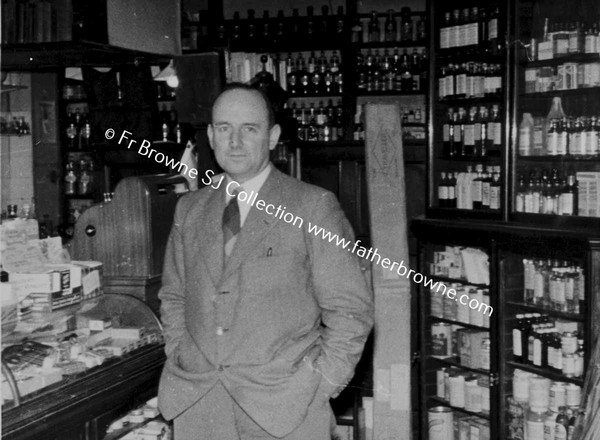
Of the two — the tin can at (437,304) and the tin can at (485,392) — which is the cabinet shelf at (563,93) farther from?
the tin can at (485,392)

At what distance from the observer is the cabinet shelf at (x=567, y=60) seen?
396cm

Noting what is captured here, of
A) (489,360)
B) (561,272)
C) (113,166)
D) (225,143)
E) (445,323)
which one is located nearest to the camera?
(225,143)

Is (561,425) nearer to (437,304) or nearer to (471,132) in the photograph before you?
(437,304)

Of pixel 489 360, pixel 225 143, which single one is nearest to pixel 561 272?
pixel 489 360

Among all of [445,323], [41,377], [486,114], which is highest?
[486,114]

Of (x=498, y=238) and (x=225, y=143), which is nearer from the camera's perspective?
(x=225, y=143)

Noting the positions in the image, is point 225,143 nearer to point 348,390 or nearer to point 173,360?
point 173,360

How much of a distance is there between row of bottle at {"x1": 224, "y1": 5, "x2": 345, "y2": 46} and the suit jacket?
526 cm

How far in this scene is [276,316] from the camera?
2230mm

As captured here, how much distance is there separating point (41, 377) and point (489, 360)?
2.90 m

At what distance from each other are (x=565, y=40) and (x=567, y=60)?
4.5 inches

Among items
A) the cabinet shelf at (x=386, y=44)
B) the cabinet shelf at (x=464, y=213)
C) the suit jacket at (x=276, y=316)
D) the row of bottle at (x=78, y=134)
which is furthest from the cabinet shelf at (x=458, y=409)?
the row of bottle at (x=78, y=134)

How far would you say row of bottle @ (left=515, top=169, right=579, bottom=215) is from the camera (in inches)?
158

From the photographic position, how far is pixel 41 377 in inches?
90.4
